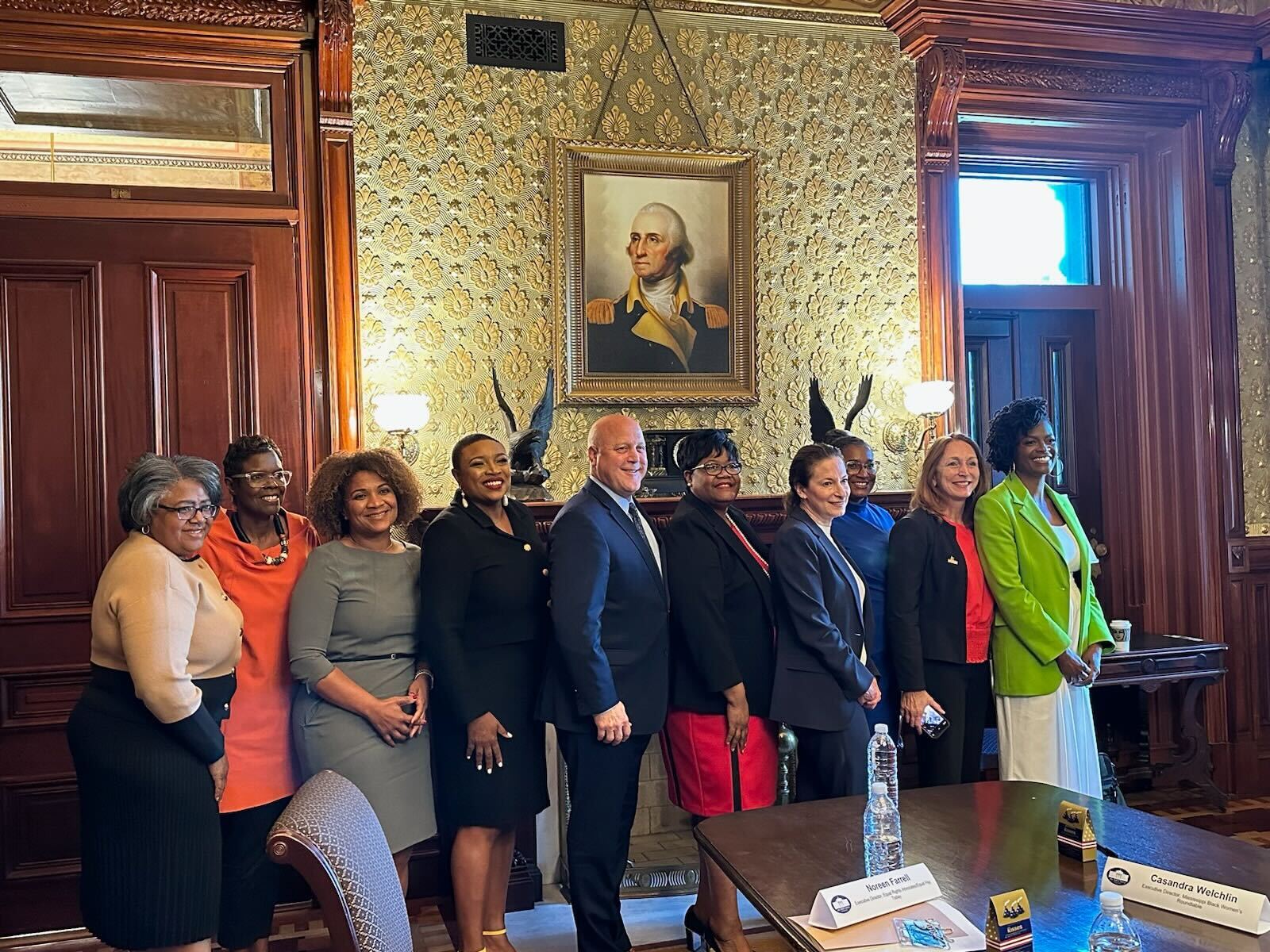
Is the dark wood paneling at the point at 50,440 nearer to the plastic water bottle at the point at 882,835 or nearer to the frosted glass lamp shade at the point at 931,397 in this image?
the plastic water bottle at the point at 882,835

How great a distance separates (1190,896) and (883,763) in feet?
2.39

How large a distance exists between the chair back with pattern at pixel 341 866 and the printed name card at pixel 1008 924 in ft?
3.00

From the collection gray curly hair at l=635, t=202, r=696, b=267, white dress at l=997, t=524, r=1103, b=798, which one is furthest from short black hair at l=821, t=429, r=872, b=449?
gray curly hair at l=635, t=202, r=696, b=267

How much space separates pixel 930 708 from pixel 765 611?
70 centimetres

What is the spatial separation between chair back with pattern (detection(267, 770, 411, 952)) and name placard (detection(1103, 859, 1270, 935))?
1.25 m

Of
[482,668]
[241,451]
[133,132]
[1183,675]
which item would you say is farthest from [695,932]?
[133,132]

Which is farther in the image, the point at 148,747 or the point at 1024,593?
the point at 1024,593

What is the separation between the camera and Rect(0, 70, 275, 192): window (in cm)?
442

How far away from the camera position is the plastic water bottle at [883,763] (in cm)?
254

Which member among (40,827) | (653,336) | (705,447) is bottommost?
(40,827)

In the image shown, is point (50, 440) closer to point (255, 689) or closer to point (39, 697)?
point (39, 697)

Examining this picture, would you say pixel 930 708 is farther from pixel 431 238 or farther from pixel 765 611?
pixel 431 238

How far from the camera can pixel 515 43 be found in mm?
4902

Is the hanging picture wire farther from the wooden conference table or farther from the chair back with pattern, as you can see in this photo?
the chair back with pattern
